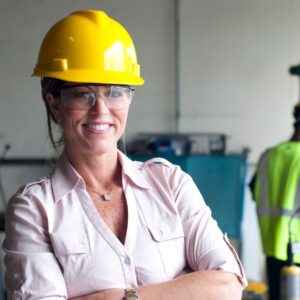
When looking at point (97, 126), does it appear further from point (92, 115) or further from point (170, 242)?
point (170, 242)

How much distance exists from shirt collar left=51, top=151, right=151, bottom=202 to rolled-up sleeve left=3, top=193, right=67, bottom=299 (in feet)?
0.25

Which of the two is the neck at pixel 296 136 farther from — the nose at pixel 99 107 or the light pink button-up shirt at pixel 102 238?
the nose at pixel 99 107

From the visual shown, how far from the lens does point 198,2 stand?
17.6 ft

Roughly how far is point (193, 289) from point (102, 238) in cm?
25

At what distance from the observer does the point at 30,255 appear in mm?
1322

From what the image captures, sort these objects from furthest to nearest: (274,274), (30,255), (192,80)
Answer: (192,80)
(274,274)
(30,255)

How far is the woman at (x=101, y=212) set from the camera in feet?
4.41

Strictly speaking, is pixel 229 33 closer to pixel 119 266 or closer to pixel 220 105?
pixel 220 105

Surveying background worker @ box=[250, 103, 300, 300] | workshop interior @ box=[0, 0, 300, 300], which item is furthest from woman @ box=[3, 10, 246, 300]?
workshop interior @ box=[0, 0, 300, 300]

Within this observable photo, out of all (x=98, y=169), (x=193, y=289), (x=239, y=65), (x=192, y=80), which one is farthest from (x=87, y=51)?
(x=239, y=65)

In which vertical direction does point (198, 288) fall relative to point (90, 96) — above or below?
below

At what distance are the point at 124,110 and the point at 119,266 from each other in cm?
39

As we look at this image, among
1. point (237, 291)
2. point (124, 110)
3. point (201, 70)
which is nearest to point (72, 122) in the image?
point (124, 110)

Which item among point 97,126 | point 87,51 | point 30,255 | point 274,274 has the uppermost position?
point 87,51
